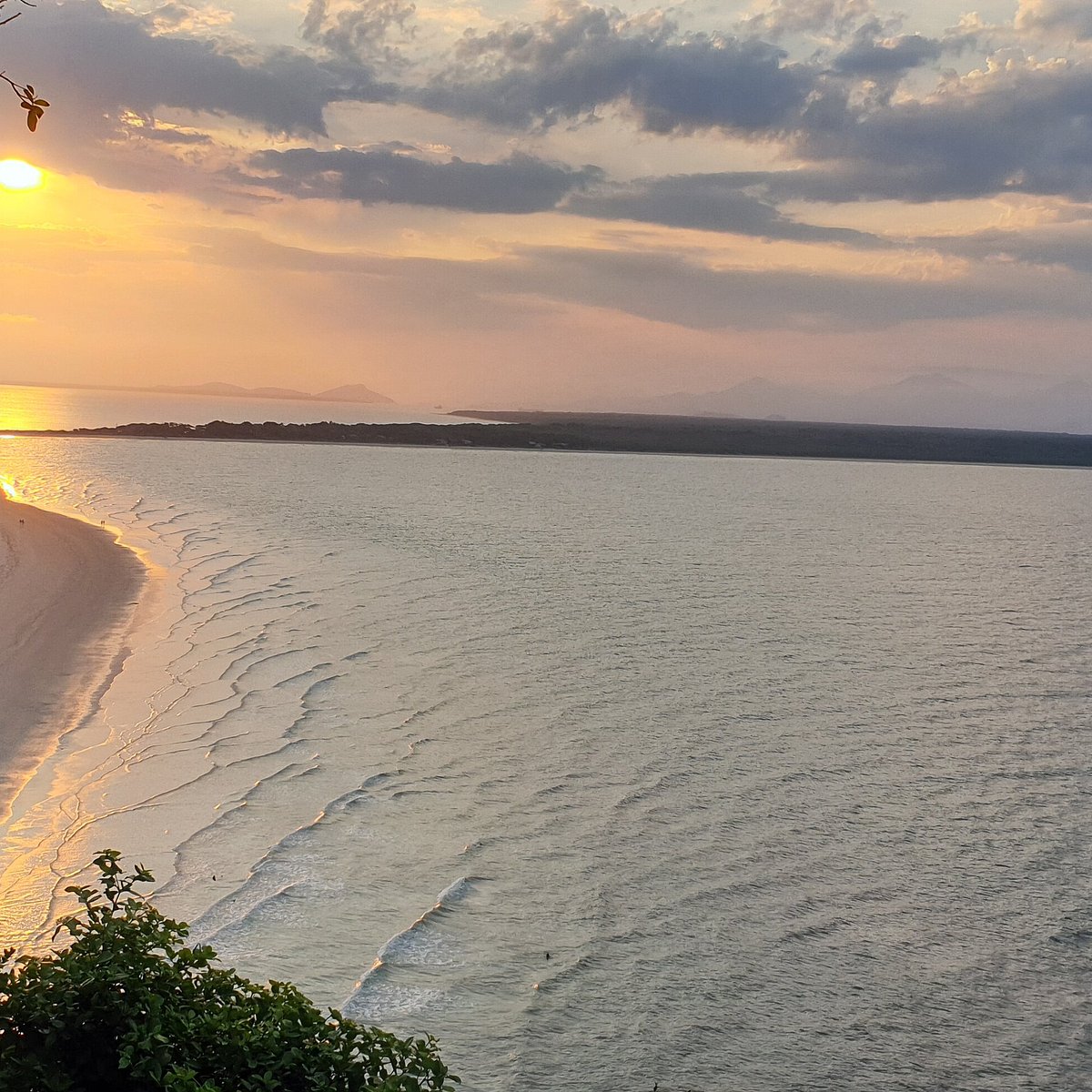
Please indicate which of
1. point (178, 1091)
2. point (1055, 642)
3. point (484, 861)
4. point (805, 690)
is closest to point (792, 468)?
point (1055, 642)

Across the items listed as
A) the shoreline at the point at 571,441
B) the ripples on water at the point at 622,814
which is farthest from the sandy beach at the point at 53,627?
the shoreline at the point at 571,441

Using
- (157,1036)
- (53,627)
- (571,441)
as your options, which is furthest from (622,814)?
(571,441)

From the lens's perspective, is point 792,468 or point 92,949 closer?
point 92,949

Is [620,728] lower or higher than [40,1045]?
lower

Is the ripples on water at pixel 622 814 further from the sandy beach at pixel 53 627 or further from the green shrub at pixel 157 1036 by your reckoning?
the green shrub at pixel 157 1036

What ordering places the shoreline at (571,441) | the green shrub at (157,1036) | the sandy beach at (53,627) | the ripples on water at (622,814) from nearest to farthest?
1. the green shrub at (157,1036)
2. the ripples on water at (622,814)
3. the sandy beach at (53,627)
4. the shoreline at (571,441)

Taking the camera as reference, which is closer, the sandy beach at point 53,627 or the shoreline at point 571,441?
the sandy beach at point 53,627

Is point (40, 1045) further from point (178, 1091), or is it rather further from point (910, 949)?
point (910, 949)

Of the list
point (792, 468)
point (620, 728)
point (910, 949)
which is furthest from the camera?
point (792, 468)
